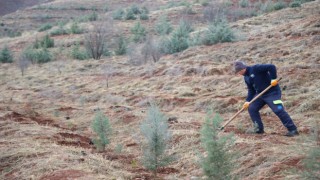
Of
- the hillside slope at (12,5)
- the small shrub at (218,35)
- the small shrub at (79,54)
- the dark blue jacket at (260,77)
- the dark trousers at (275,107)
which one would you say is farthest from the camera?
the hillside slope at (12,5)

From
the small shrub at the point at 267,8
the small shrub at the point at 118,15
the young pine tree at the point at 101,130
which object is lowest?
Result: the small shrub at the point at 118,15

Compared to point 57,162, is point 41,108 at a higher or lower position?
lower

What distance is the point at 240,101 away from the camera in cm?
1034

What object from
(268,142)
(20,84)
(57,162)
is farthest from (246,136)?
(20,84)

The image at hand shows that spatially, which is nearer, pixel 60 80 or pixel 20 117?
pixel 20 117

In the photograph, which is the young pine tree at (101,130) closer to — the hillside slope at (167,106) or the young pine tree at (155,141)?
the hillside slope at (167,106)

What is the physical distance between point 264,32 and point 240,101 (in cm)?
983

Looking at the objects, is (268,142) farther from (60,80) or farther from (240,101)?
(60,80)

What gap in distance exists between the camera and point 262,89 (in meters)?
6.79

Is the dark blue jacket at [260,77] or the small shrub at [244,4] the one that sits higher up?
the dark blue jacket at [260,77]

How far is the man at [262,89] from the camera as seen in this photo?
21.2 ft

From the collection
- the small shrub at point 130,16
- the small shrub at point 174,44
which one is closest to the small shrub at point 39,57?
the small shrub at point 174,44

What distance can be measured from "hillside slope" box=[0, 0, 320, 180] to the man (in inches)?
14.2

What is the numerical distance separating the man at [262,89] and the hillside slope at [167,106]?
14.2 inches
